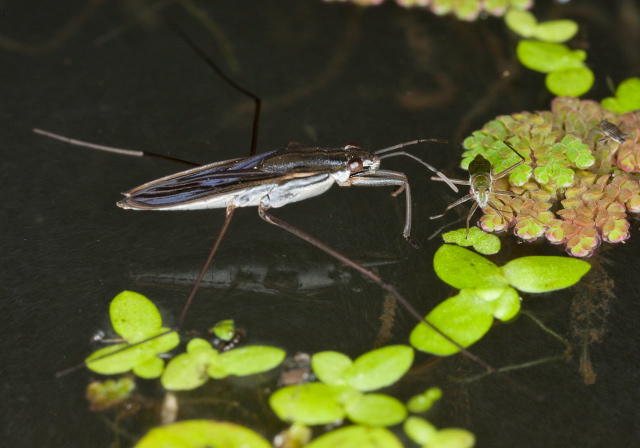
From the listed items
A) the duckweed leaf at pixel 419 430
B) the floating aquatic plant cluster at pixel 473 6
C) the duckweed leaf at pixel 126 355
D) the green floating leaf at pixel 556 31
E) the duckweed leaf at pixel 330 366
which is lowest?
the duckweed leaf at pixel 419 430

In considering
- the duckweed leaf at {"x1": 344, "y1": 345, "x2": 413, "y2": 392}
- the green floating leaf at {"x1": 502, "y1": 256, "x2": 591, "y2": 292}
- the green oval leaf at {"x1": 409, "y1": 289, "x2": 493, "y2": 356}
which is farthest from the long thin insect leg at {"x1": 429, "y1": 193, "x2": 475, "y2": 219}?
the duckweed leaf at {"x1": 344, "y1": 345, "x2": 413, "y2": 392}

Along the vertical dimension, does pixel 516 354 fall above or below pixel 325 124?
below

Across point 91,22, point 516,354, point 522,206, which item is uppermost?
point 91,22

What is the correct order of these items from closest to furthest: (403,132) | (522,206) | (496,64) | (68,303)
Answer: (68,303)
(522,206)
(403,132)
(496,64)

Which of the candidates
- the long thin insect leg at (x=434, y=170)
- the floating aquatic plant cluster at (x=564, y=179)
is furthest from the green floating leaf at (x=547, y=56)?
the long thin insect leg at (x=434, y=170)

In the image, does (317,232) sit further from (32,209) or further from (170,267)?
(32,209)

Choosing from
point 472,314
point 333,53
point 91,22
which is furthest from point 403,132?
point 91,22

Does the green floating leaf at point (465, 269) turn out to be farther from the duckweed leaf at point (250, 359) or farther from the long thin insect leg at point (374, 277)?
the duckweed leaf at point (250, 359)
